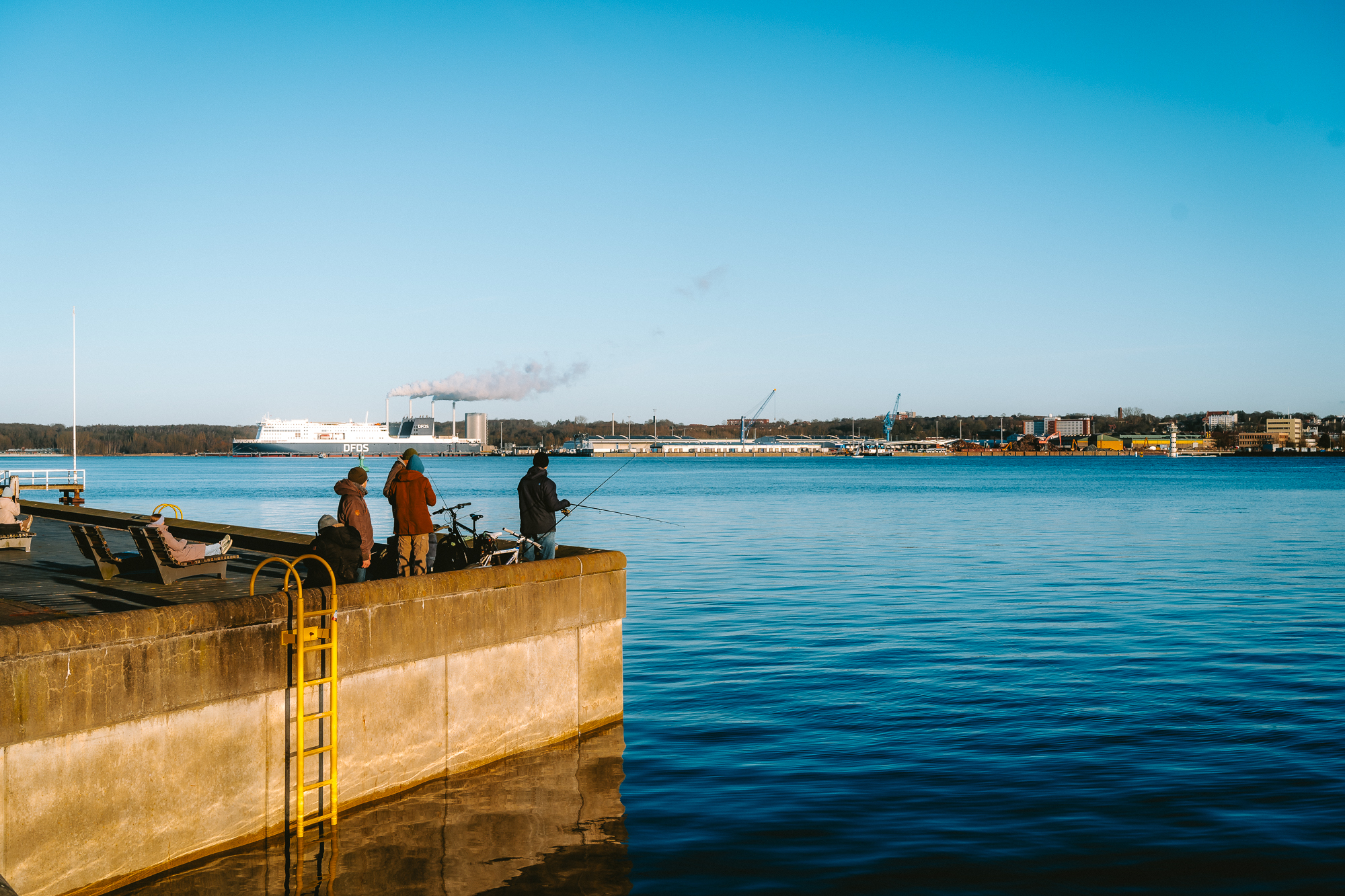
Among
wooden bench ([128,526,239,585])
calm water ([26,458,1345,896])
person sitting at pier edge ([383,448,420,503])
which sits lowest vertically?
calm water ([26,458,1345,896])

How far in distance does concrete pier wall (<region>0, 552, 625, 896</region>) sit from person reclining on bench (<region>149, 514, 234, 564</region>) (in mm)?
3666

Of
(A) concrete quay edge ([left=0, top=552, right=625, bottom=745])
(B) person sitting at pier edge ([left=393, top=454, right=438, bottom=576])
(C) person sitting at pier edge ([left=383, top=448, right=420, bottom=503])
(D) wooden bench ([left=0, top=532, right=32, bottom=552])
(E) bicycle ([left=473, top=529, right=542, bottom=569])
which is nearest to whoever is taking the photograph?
(A) concrete quay edge ([left=0, top=552, right=625, bottom=745])

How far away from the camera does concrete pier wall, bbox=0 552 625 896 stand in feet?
22.5

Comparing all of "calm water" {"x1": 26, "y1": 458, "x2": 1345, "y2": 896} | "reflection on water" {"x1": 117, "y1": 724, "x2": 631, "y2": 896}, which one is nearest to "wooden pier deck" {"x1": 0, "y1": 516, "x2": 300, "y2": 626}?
"reflection on water" {"x1": 117, "y1": 724, "x2": 631, "y2": 896}

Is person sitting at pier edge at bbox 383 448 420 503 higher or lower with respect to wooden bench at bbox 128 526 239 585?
higher

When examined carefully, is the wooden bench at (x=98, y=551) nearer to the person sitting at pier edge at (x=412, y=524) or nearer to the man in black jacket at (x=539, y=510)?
the person sitting at pier edge at (x=412, y=524)

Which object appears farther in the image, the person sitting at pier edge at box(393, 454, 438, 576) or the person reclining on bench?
the person reclining on bench

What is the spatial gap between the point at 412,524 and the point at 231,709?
123 inches

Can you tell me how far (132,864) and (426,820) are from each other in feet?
7.96

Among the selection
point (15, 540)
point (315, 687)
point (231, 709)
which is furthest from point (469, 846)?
point (15, 540)

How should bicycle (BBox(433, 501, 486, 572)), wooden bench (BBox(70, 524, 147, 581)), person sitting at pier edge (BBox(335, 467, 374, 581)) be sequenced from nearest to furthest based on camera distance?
person sitting at pier edge (BBox(335, 467, 374, 581))
bicycle (BBox(433, 501, 486, 572))
wooden bench (BBox(70, 524, 147, 581))

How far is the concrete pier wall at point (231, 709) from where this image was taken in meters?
6.85

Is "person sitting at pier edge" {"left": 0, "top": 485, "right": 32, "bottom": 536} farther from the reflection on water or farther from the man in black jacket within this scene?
the reflection on water

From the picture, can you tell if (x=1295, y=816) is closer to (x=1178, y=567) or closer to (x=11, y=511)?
(x=11, y=511)
